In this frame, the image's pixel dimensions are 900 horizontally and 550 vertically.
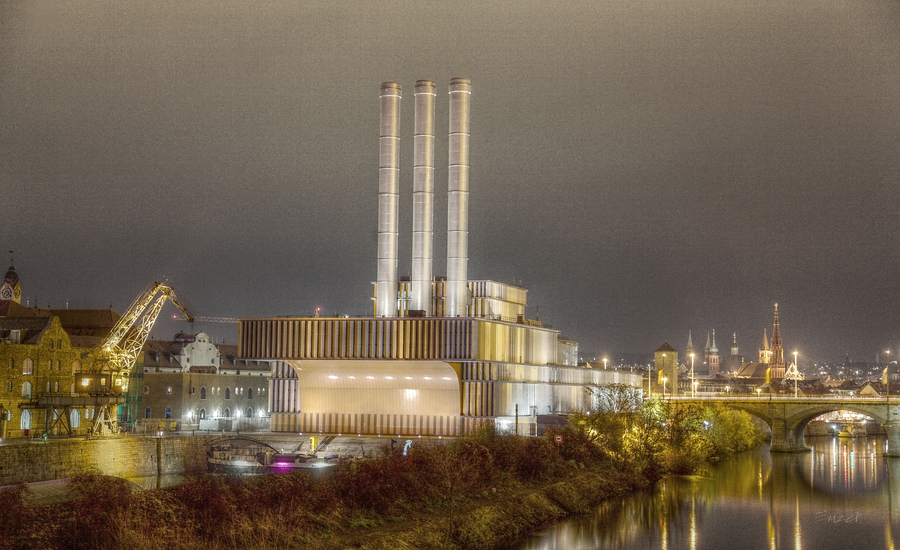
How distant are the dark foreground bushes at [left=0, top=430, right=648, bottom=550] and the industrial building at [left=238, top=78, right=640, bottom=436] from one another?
22.1 metres

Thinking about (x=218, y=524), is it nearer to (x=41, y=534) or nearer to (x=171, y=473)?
(x=41, y=534)

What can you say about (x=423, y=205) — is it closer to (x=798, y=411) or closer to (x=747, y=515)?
(x=747, y=515)

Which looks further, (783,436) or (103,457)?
(783,436)

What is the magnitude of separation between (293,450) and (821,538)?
38409mm

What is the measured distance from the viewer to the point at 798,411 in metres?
121

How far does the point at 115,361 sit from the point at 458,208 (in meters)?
28.6

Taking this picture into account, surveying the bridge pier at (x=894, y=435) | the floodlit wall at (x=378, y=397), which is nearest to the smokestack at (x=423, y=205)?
the floodlit wall at (x=378, y=397)

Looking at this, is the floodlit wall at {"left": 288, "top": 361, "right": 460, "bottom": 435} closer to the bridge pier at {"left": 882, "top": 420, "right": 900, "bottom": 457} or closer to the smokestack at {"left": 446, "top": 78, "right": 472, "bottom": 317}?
the smokestack at {"left": 446, "top": 78, "right": 472, "bottom": 317}

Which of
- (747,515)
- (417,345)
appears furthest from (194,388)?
(747,515)

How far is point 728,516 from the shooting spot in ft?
204
